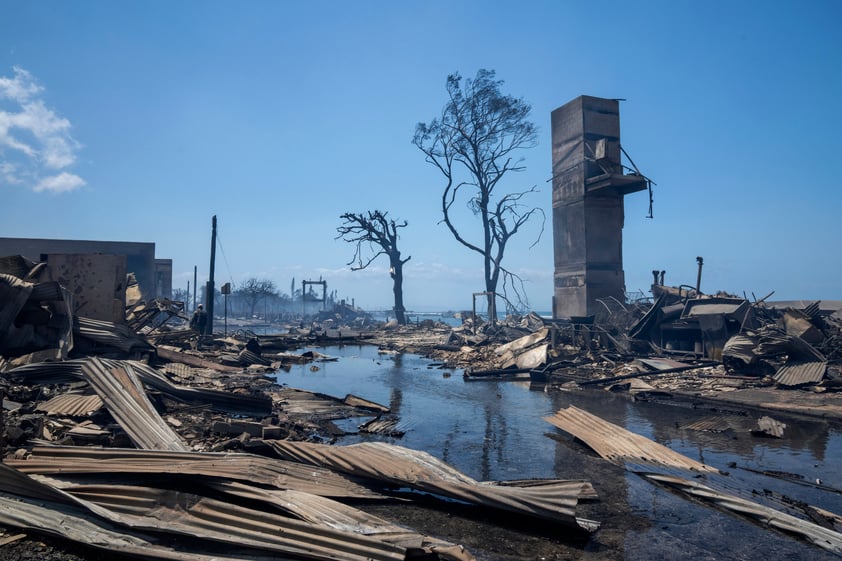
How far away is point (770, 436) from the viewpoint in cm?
691

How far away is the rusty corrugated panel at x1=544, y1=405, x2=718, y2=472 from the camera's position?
551 cm

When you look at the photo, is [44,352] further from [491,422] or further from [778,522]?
[778,522]

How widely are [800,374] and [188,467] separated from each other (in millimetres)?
11113

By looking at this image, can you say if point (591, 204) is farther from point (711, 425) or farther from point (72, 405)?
point (72, 405)

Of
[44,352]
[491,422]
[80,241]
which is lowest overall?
[491,422]

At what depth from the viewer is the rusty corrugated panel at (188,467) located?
3893 millimetres

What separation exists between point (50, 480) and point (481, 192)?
2871 cm

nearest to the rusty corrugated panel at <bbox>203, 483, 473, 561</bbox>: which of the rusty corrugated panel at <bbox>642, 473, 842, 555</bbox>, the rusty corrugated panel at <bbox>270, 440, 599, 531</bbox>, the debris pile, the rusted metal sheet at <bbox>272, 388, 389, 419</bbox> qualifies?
the debris pile

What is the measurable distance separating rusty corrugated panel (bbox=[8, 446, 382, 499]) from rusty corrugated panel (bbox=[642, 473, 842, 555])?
9.22 ft

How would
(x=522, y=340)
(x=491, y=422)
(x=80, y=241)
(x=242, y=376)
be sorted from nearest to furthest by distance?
(x=491, y=422) → (x=242, y=376) → (x=522, y=340) → (x=80, y=241)

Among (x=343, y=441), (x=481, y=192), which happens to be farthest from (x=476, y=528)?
(x=481, y=192)

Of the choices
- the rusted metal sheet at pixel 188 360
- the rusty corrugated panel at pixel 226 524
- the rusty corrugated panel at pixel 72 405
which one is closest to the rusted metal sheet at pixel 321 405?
the rusty corrugated panel at pixel 72 405

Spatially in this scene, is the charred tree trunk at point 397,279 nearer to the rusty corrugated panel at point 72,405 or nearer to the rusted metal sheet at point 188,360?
the rusted metal sheet at point 188,360

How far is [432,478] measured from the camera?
438 centimetres
